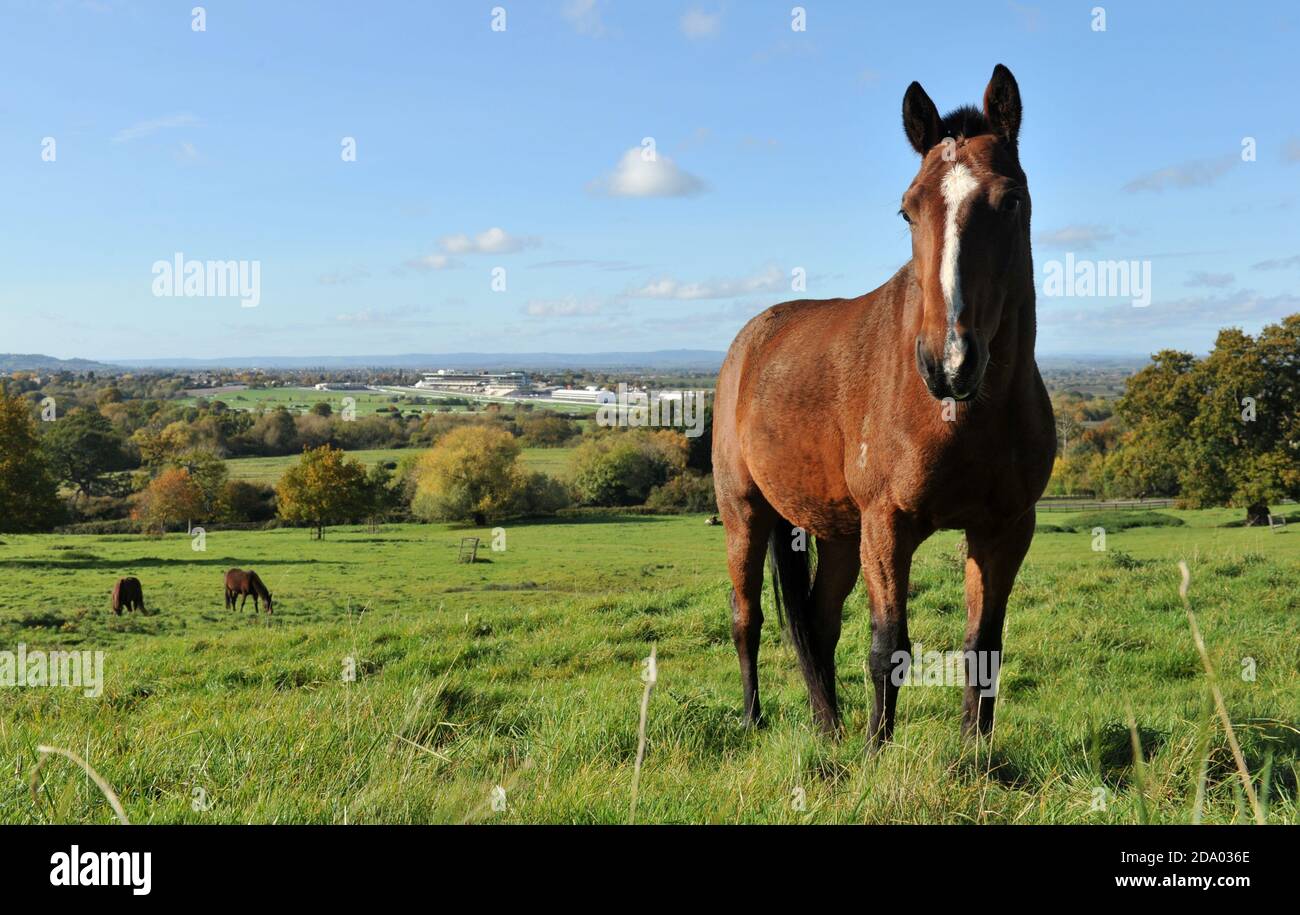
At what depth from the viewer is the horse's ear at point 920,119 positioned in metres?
4.25

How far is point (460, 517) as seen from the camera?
143 feet

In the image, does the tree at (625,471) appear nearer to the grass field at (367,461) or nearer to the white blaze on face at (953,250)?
the grass field at (367,461)

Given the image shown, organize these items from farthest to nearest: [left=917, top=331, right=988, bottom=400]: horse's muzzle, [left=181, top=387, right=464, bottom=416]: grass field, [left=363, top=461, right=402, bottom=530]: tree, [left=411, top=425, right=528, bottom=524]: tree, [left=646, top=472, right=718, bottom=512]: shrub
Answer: [left=181, top=387, right=464, bottom=416]: grass field
[left=363, top=461, right=402, bottom=530]: tree
[left=411, top=425, right=528, bottom=524]: tree
[left=646, top=472, right=718, bottom=512]: shrub
[left=917, top=331, right=988, bottom=400]: horse's muzzle

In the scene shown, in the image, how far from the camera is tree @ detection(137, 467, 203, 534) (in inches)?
1671

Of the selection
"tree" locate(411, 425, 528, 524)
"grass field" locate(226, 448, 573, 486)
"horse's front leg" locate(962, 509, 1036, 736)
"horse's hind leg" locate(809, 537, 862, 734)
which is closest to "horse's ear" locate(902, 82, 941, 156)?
"horse's front leg" locate(962, 509, 1036, 736)

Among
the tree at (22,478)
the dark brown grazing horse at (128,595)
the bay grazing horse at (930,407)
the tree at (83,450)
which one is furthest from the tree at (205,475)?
the bay grazing horse at (930,407)

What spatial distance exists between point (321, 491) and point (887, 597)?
4100 cm

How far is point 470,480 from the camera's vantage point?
143 feet

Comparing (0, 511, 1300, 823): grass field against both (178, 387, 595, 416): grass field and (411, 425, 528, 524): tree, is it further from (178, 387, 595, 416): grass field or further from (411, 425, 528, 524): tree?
(178, 387, 595, 416): grass field

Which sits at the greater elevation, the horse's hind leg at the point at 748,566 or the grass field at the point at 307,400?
the grass field at the point at 307,400

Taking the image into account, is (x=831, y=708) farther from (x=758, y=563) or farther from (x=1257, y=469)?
(x=1257, y=469)

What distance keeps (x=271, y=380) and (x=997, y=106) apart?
235ft

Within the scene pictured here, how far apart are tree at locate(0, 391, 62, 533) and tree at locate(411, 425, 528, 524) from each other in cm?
1569

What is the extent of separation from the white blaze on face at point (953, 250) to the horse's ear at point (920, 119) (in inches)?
20.8
